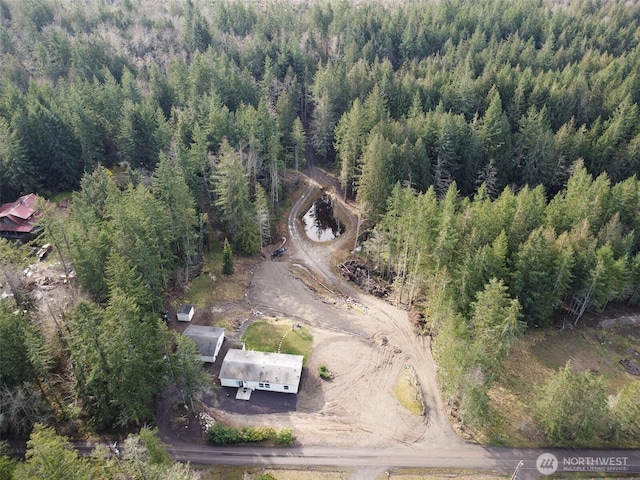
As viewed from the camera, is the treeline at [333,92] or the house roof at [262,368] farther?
the treeline at [333,92]

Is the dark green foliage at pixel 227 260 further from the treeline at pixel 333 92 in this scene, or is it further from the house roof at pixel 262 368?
the house roof at pixel 262 368

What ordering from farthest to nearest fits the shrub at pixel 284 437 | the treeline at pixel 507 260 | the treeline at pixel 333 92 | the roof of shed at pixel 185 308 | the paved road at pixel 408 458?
1. the treeline at pixel 333 92
2. the roof of shed at pixel 185 308
3. the treeline at pixel 507 260
4. the shrub at pixel 284 437
5. the paved road at pixel 408 458

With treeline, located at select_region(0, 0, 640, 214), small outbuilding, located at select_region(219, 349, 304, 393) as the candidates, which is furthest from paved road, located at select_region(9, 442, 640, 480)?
treeline, located at select_region(0, 0, 640, 214)

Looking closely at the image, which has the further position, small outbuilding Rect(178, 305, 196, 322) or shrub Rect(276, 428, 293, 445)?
small outbuilding Rect(178, 305, 196, 322)

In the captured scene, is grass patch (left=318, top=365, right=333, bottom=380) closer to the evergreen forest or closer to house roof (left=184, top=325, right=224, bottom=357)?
house roof (left=184, top=325, right=224, bottom=357)

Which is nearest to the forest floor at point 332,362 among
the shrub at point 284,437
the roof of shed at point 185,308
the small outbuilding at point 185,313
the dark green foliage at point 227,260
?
the small outbuilding at point 185,313

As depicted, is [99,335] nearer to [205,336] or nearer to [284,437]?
[205,336]
